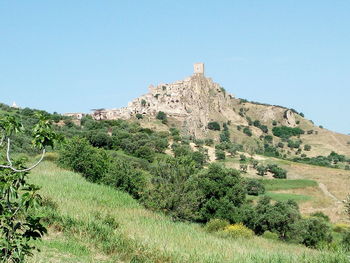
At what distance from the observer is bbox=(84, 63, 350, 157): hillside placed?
5748 inches

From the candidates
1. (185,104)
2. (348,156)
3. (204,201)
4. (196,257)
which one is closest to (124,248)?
(196,257)

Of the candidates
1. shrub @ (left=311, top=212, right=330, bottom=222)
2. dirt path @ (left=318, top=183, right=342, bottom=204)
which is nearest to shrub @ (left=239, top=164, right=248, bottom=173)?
dirt path @ (left=318, top=183, right=342, bottom=204)

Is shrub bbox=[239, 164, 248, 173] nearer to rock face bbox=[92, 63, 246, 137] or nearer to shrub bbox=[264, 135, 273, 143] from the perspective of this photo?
rock face bbox=[92, 63, 246, 137]

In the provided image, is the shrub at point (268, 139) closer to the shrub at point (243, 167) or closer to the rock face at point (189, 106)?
the rock face at point (189, 106)

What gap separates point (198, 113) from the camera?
527ft

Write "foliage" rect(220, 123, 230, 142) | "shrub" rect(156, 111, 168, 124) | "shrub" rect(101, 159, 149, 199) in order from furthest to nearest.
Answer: "foliage" rect(220, 123, 230, 142), "shrub" rect(156, 111, 168, 124), "shrub" rect(101, 159, 149, 199)

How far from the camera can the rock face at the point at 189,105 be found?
14812cm

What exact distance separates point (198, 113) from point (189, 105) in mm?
5039

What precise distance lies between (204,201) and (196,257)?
30891mm

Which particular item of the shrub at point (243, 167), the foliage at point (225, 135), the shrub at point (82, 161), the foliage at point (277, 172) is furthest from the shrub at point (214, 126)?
the shrub at point (82, 161)

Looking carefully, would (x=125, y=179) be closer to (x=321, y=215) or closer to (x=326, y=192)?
(x=321, y=215)

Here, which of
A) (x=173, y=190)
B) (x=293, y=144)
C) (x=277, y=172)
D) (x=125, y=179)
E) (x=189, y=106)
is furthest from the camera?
(x=293, y=144)

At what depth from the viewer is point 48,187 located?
87.2 ft

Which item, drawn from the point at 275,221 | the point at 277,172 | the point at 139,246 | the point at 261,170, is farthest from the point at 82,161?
the point at 277,172
